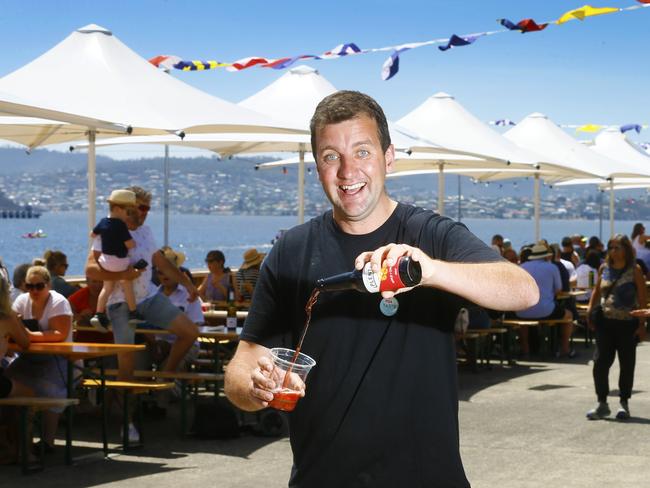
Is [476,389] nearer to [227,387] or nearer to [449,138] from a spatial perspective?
[449,138]

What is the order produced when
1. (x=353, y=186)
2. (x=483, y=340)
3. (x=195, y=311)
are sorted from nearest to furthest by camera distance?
(x=353, y=186) < (x=195, y=311) < (x=483, y=340)

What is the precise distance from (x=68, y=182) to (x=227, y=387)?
16857cm

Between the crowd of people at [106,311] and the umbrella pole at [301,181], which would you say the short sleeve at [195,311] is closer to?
the crowd of people at [106,311]

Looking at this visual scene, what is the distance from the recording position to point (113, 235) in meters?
9.19

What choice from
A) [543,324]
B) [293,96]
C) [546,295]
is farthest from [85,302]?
[543,324]

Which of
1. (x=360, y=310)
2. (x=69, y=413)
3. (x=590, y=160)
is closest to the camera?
(x=360, y=310)

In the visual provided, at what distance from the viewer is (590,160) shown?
2397 cm

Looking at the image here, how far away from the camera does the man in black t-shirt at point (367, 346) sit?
2984mm

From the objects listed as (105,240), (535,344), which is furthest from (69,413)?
(535,344)

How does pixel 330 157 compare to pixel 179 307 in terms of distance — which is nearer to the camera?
pixel 330 157

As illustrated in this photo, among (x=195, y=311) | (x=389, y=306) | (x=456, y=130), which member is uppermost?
(x=456, y=130)

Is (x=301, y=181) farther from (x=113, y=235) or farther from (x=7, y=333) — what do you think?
(x=7, y=333)

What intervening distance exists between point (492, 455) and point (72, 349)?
10.2 ft

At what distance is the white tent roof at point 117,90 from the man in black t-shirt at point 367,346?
7782mm
